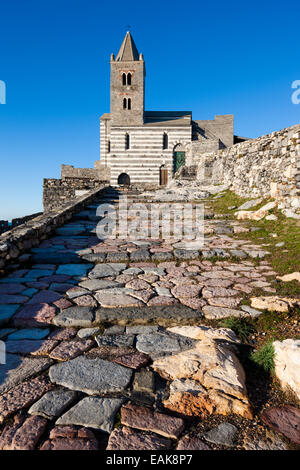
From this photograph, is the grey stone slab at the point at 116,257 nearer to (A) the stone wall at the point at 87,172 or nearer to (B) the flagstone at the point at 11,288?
(B) the flagstone at the point at 11,288

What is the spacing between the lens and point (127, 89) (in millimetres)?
28359

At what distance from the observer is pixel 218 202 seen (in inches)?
381

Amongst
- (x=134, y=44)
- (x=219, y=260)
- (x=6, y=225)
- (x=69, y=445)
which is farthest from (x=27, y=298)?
(x=134, y=44)

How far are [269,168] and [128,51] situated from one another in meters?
27.4

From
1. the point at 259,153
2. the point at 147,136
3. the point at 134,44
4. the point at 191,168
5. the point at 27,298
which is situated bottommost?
the point at 27,298

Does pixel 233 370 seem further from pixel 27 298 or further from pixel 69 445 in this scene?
pixel 27 298

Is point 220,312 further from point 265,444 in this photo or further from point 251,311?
point 265,444

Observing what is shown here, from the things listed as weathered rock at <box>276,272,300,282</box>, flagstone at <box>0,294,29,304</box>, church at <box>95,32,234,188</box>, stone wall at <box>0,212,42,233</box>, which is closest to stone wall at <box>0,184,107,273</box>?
flagstone at <box>0,294,29,304</box>

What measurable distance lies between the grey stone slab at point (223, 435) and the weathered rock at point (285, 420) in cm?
21

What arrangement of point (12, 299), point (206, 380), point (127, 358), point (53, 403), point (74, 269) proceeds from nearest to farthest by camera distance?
point (53, 403) → point (206, 380) → point (127, 358) → point (12, 299) → point (74, 269)

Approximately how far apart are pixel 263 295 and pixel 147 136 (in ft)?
89.6

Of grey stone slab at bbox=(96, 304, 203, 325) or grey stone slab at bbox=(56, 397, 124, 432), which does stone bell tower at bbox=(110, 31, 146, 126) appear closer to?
grey stone slab at bbox=(96, 304, 203, 325)

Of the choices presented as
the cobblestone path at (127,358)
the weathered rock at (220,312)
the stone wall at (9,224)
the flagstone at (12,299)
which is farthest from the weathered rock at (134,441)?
the stone wall at (9,224)

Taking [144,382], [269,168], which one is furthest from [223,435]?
[269,168]
